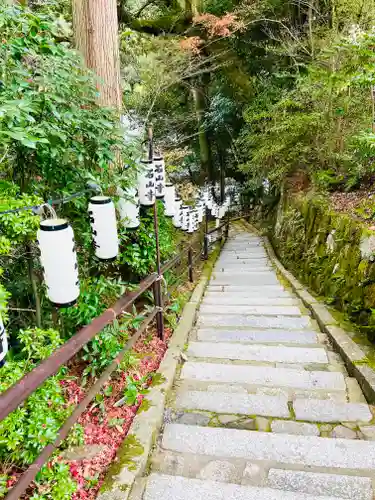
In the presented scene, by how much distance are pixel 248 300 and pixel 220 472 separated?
12.3 feet

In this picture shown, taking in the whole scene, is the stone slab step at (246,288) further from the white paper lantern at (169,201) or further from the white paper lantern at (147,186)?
the white paper lantern at (147,186)

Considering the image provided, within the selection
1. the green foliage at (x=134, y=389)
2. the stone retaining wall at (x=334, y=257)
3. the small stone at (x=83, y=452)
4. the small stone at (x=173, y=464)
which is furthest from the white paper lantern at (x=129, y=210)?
the stone retaining wall at (x=334, y=257)

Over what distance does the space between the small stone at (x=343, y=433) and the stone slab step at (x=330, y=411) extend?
3.2 inches

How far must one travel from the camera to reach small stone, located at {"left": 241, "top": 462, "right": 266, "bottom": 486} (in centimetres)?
203

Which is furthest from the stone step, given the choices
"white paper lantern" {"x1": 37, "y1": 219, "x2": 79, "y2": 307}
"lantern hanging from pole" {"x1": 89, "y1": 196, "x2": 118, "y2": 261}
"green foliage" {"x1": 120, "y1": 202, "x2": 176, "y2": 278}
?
"white paper lantern" {"x1": 37, "y1": 219, "x2": 79, "y2": 307}

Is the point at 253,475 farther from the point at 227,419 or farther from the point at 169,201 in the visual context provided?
the point at 169,201

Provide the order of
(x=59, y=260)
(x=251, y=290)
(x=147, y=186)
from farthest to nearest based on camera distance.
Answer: (x=251, y=290) → (x=147, y=186) → (x=59, y=260)

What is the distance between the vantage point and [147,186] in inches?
131

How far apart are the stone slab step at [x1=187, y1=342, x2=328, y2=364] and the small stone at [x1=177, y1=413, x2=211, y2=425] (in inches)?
37.9

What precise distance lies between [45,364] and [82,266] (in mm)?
1398

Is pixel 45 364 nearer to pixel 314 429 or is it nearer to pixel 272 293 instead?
pixel 314 429

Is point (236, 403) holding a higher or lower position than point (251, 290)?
higher

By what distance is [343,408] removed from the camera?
267 cm

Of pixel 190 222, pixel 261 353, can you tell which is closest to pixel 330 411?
pixel 261 353
